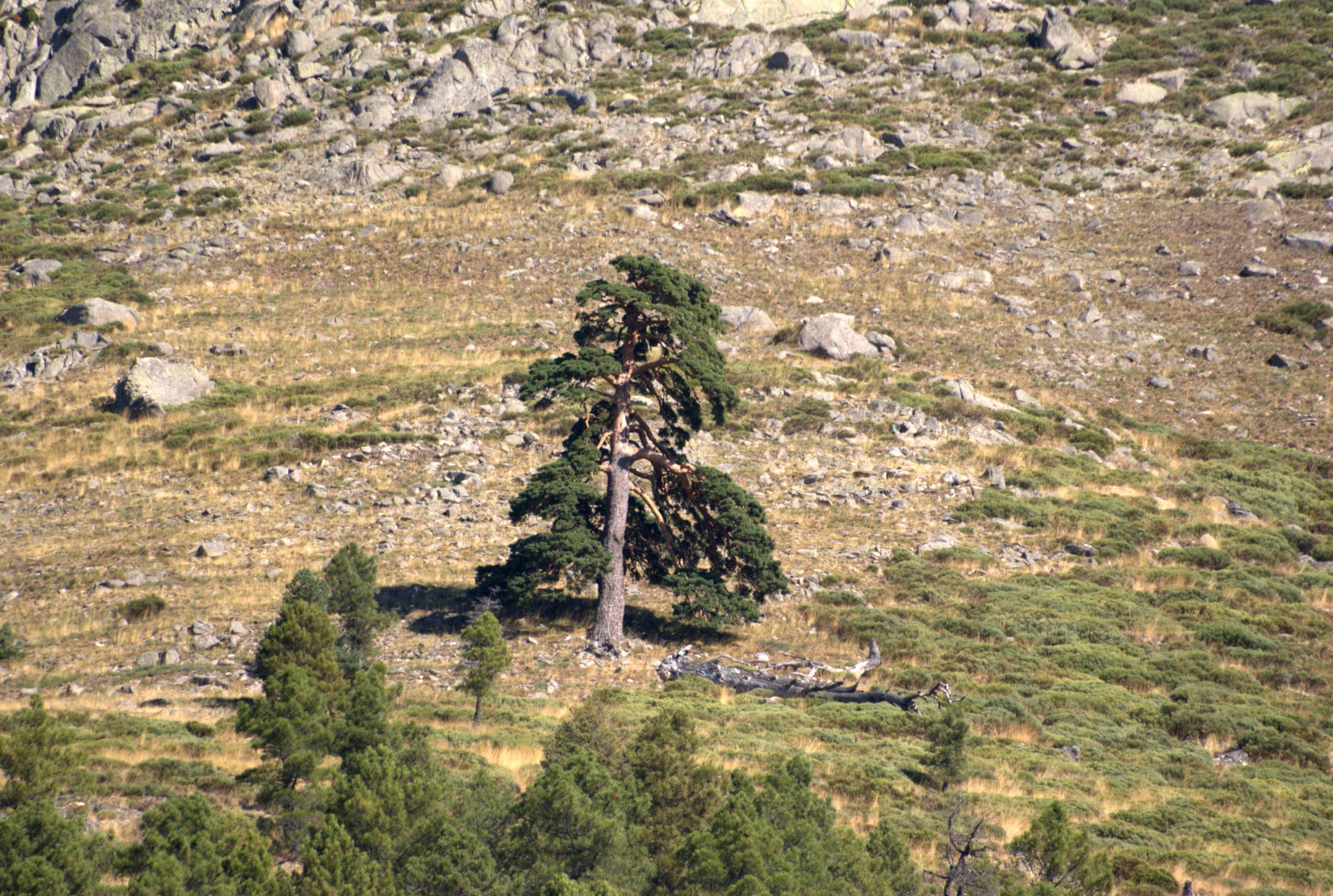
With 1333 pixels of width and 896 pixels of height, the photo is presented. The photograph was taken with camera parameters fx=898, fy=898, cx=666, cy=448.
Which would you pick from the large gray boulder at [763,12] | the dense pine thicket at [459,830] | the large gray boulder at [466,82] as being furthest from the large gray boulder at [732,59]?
the dense pine thicket at [459,830]

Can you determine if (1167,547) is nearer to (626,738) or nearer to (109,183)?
(626,738)

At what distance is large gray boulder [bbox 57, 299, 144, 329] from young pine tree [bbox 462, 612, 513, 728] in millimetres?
28983

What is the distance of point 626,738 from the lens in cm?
1228

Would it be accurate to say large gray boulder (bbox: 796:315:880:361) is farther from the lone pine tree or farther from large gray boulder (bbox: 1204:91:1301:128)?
large gray boulder (bbox: 1204:91:1301:128)

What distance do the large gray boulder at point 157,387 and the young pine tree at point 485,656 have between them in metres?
20.6

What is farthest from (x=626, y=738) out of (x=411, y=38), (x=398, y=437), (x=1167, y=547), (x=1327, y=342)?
(x=411, y=38)

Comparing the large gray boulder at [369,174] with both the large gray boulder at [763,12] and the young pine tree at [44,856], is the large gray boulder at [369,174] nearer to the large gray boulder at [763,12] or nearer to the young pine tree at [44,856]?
the large gray boulder at [763,12]

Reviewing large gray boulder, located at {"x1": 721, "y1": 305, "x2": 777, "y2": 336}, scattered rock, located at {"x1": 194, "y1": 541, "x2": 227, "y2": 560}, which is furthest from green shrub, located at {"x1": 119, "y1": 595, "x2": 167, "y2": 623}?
large gray boulder, located at {"x1": 721, "y1": 305, "x2": 777, "y2": 336}

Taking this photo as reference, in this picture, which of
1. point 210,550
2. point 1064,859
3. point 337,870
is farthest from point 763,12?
point 337,870

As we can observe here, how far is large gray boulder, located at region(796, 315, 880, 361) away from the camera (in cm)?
3634

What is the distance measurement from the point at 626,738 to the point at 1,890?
7147 mm

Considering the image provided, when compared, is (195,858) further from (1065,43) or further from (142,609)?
(1065,43)

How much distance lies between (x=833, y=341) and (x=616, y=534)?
68.9 feet

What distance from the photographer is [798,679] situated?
697 inches
